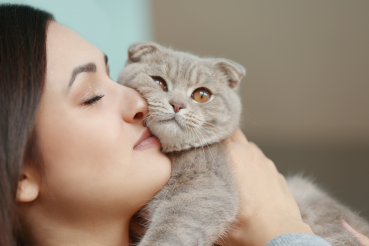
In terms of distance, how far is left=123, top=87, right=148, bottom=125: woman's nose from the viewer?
3.60 feet

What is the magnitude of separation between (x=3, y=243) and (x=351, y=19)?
9.37ft

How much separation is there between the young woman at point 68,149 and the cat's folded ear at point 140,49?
30 cm

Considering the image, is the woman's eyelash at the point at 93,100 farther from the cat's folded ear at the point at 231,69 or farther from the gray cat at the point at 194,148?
the cat's folded ear at the point at 231,69

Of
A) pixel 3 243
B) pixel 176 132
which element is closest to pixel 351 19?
pixel 176 132

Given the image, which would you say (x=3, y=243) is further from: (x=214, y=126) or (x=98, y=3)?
(x=98, y=3)

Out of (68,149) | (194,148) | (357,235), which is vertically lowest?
(357,235)

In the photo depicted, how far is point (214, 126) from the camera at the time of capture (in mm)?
1354

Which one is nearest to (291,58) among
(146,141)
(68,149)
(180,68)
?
(180,68)

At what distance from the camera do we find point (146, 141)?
3.88 ft

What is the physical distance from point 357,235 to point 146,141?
1.16m

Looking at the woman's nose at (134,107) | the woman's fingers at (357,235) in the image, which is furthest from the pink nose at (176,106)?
the woman's fingers at (357,235)

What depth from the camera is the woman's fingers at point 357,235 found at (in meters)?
1.26

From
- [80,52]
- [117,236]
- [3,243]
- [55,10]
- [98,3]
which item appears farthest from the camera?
[98,3]

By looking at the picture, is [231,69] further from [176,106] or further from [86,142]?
[86,142]
